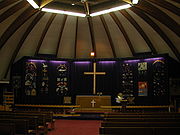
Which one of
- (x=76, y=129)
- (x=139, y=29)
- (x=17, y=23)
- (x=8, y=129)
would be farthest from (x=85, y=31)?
(x=8, y=129)

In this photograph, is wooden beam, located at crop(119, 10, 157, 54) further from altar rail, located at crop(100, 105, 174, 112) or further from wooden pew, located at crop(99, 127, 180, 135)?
wooden pew, located at crop(99, 127, 180, 135)

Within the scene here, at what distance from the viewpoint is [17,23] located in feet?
44.1

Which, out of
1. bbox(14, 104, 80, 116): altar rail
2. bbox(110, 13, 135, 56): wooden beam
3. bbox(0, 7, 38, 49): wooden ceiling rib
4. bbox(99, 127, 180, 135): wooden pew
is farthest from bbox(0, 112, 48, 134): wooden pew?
bbox(110, 13, 135, 56): wooden beam

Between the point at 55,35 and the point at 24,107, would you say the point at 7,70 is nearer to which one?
the point at 24,107

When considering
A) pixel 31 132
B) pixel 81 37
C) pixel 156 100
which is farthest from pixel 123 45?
pixel 31 132

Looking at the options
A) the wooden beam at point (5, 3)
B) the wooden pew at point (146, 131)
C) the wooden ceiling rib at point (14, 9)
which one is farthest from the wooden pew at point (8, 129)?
the wooden ceiling rib at point (14, 9)

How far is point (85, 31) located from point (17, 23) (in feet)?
16.1

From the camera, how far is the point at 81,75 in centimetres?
1723

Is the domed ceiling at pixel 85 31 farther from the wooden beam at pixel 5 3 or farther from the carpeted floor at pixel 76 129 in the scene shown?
the carpeted floor at pixel 76 129

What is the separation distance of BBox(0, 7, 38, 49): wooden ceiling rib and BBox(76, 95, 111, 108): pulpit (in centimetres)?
621

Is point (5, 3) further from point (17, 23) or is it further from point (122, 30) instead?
point (122, 30)

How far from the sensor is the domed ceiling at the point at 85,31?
1234 cm

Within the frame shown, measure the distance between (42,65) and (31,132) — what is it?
35.7ft

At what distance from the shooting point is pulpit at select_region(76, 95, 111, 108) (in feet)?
50.1
